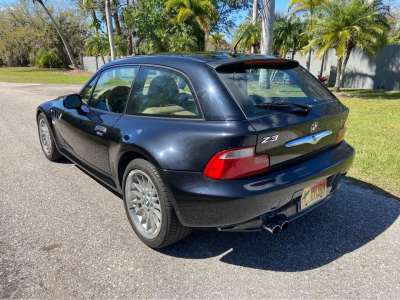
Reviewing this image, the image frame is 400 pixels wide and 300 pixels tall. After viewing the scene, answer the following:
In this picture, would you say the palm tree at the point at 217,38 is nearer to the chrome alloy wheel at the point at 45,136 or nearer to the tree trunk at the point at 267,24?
the tree trunk at the point at 267,24

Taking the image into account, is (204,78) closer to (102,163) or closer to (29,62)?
(102,163)

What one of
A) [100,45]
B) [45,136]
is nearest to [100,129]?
[45,136]

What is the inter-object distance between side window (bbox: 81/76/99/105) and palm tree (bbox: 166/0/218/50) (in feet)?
67.3

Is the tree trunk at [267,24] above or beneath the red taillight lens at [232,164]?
above

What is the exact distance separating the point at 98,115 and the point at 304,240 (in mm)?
2368

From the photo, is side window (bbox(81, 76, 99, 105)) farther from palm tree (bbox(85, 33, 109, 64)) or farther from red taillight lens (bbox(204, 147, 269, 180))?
palm tree (bbox(85, 33, 109, 64))

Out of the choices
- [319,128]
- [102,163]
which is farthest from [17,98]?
[319,128]

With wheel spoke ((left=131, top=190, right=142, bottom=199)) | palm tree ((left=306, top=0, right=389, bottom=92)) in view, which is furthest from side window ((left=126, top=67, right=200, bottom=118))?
palm tree ((left=306, top=0, right=389, bottom=92))

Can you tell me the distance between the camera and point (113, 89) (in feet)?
10.9

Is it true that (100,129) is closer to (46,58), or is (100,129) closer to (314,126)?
(314,126)

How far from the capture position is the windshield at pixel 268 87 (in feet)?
7.64

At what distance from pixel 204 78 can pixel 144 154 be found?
2.51 ft

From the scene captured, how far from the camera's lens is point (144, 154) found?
8.01 feet

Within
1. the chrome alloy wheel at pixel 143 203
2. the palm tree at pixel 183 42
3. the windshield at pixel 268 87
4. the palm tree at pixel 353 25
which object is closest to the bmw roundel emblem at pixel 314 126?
the windshield at pixel 268 87
